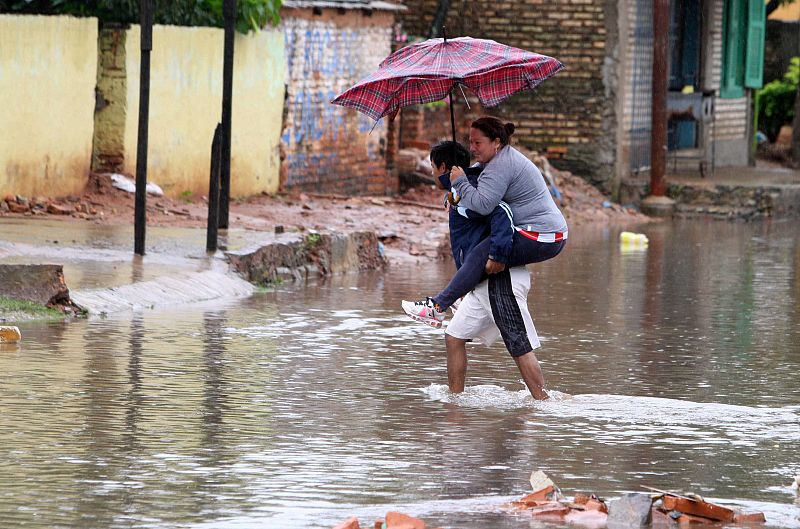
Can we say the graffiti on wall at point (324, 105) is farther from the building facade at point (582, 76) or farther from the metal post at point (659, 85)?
the metal post at point (659, 85)

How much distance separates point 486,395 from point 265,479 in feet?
8.06

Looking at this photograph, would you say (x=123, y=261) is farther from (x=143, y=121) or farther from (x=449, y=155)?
(x=449, y=155)

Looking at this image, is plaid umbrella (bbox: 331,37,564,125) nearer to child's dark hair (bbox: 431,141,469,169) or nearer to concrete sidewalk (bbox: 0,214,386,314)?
child's dark hair (bbox: 431,141,469,169)

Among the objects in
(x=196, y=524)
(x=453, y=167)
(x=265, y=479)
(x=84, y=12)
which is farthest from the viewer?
(x=84, y=12)

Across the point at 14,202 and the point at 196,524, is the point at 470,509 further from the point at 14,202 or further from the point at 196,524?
the point at 14,202

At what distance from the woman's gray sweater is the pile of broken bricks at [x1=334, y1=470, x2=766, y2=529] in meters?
2.41

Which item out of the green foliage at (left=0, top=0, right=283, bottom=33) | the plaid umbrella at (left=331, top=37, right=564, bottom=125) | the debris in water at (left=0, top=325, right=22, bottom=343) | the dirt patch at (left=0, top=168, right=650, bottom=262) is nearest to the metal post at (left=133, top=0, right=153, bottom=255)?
the dirt patch at (left=0, top=168, right=650, bottom=262)

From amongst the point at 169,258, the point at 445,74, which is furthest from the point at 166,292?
the point at 445,74

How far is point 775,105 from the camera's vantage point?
1462 inches

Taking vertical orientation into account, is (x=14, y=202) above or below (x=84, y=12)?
below

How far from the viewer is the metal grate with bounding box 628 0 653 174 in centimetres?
2548

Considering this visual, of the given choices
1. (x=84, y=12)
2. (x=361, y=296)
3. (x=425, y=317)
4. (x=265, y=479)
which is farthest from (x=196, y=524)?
(x=84, y=12)

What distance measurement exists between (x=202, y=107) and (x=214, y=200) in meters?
4.76

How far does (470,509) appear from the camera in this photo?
6.07m
